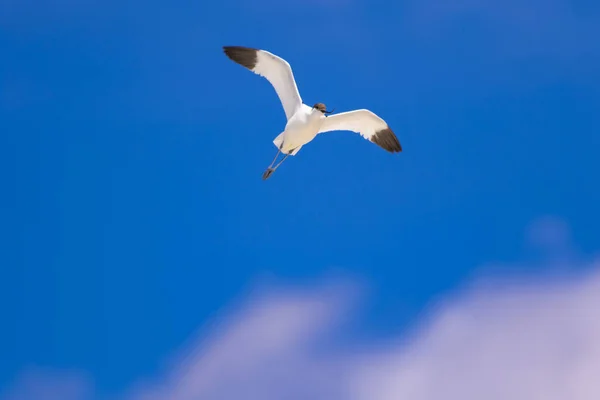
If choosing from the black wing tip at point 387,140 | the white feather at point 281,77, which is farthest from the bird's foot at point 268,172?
the black wing tip at point 387,140

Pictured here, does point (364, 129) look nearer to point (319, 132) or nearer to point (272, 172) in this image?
point (319, 132)

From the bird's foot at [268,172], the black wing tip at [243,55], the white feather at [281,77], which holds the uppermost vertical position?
the black wing tip at [243,55]

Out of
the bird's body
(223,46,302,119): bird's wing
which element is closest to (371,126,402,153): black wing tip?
the bird's body

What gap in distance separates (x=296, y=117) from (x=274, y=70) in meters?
1.85

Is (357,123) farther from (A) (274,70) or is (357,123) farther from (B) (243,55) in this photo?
(B) (243,55)

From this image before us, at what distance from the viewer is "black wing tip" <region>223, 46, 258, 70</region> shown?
28.3 m

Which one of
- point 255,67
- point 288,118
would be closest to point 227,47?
point 255,67

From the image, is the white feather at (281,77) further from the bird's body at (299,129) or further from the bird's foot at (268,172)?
the bird's foot at (268,172)

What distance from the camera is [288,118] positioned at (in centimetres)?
2795

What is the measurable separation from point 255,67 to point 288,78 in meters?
1.23

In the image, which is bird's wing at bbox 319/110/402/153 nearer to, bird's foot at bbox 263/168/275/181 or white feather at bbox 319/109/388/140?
white feather at bbox 319/109/388/140

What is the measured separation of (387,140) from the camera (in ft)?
97.0

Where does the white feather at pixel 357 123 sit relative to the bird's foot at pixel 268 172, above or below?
above

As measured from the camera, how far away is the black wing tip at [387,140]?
29.5 m
